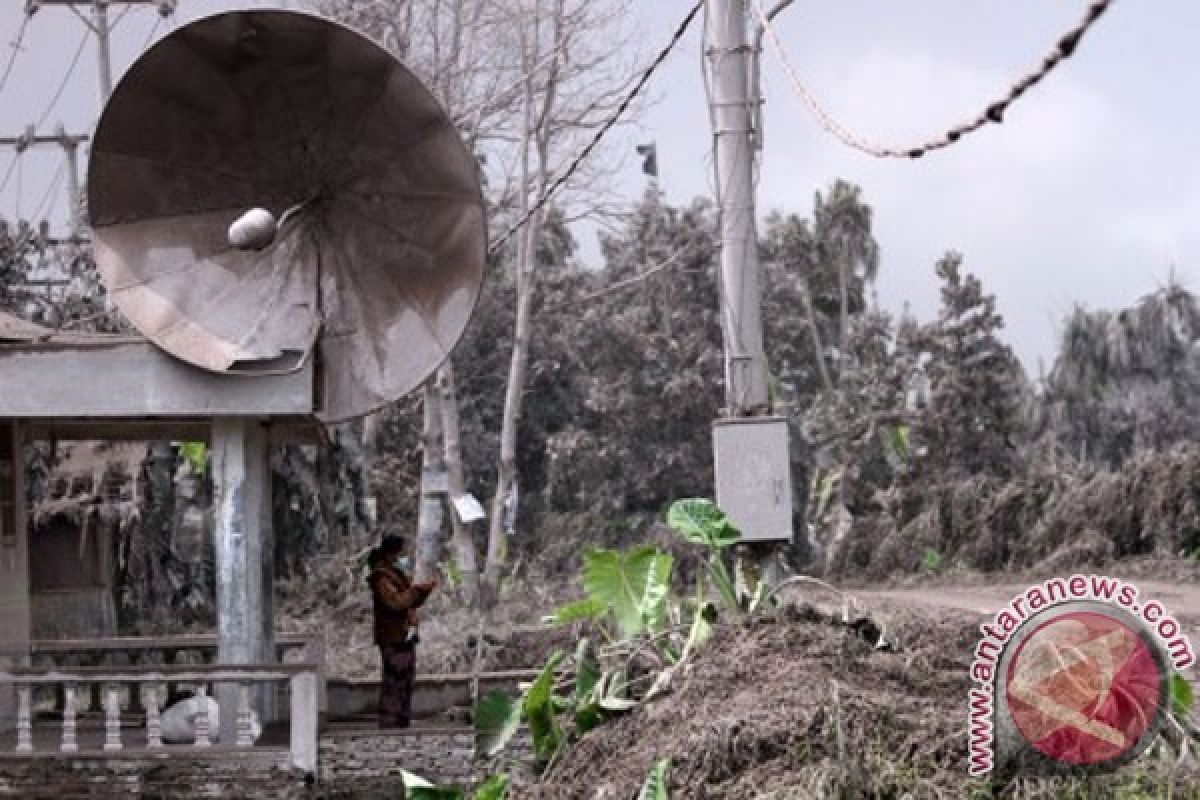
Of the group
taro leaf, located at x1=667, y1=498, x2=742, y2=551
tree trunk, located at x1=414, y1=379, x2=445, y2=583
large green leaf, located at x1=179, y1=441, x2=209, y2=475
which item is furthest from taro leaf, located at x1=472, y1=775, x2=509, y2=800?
tree trunk, located at x1=414, y1=379, x2=445, y2=583

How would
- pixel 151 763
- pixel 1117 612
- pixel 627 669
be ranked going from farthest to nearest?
pixel 151 763, pixel 627 669, pixel 1117 612

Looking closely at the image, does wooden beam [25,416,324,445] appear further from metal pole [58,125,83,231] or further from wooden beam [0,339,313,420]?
metal pole [58,125,83,231]

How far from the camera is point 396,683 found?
53.0 ft

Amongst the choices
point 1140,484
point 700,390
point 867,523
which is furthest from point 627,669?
point 700,390

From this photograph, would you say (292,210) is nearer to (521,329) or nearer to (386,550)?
(386,550)

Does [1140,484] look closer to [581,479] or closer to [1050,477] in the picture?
[1050,477]

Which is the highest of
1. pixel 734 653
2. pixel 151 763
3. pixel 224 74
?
pixel 224 74

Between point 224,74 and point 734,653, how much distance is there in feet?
20.7

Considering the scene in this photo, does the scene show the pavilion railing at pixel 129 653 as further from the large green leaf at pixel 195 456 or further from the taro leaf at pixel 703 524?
the large green leaf at pixel 195 456

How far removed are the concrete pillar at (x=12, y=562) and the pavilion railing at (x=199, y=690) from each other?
141 centimetres

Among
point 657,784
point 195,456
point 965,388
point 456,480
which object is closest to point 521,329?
point 456,480

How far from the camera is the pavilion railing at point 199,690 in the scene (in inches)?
580

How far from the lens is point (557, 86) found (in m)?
30.7

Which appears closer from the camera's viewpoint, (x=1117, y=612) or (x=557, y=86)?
(x=1117, y=612)
